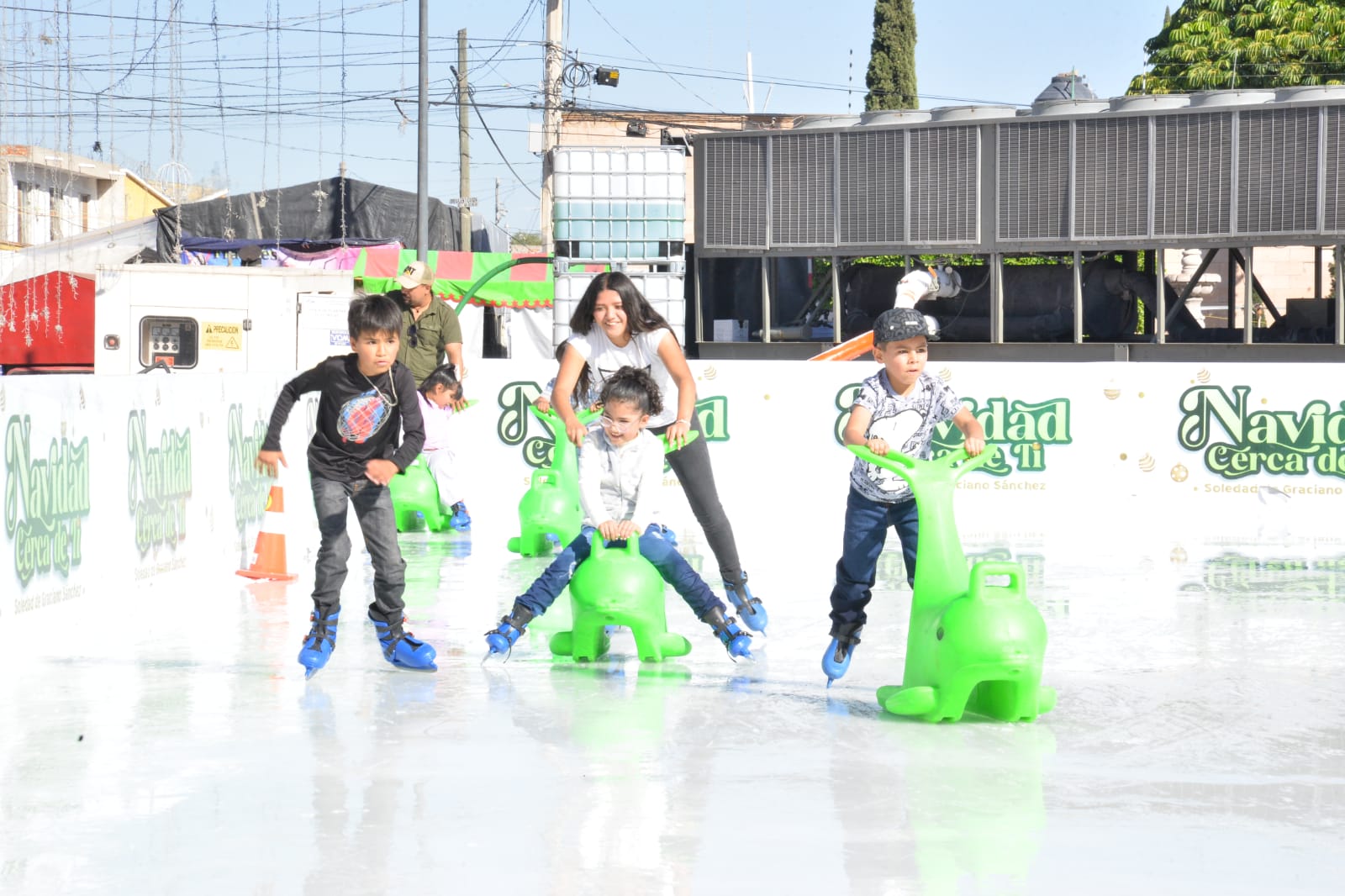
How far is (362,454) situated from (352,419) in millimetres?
143

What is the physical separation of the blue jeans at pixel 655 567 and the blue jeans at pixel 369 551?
52cm

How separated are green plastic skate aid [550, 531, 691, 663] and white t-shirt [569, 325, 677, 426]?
30.5 inches

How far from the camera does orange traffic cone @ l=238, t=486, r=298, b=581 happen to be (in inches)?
347

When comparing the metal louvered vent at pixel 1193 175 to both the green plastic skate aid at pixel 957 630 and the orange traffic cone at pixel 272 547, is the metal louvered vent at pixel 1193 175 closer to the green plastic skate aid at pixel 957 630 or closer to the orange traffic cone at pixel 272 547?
the orange traffic cone at pixel 272 547

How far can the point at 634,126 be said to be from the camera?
37.6 m

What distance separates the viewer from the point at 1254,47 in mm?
34906

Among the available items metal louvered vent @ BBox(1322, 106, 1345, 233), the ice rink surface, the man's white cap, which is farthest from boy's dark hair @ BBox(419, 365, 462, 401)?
metal louvered vent @ BBox(1322, 106, 1345, 233)

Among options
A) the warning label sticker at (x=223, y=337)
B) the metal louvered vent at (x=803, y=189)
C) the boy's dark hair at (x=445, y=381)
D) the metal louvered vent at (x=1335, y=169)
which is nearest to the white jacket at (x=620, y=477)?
the boy's dark hair at (x=445, y=381)

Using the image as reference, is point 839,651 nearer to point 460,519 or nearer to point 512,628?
point 512,628

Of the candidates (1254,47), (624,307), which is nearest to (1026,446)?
(624,307)

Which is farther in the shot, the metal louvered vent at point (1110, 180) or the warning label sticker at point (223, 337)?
the warning label sticker at point (223, 337)

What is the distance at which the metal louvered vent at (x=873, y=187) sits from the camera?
21.6 meters

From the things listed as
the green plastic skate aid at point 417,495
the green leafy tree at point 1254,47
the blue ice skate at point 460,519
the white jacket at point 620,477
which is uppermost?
the green leafy tree at point 1254,47

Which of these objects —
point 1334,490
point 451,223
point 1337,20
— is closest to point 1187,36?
point 1337,20
